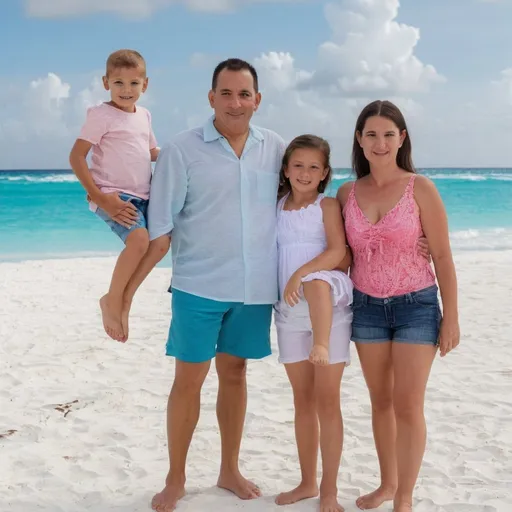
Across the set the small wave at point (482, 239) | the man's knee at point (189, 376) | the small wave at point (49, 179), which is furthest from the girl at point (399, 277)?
the small wave at point (49, 179)

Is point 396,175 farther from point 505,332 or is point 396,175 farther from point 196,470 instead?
point 505,332

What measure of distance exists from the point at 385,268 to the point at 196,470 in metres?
1.87

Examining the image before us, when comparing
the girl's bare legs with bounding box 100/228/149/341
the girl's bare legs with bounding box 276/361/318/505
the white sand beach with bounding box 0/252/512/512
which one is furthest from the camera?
the white sand beach with bounding box 0/252/512/512

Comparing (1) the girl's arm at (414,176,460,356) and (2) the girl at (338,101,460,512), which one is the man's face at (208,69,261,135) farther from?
(1) the girl's arm at (414,176,460,356)

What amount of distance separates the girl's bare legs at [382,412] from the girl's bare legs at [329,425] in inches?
5.9

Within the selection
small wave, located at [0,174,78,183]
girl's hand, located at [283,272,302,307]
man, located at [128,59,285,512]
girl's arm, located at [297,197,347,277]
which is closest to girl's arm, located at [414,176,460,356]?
girl's arm, located at [297,197,347,277]

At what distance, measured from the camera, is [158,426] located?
5.09 m

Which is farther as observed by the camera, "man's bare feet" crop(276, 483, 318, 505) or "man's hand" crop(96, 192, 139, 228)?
"man's bare feet" crop(276, 483, 318, 505)

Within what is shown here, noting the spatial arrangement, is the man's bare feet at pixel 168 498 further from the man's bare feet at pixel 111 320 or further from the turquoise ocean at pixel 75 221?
the turquoise ocean at pixel 75 221

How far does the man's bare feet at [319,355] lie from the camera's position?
11.0 ft

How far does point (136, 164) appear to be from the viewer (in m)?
3.70

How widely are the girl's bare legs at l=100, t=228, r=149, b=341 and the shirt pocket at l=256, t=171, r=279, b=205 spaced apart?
61 cm

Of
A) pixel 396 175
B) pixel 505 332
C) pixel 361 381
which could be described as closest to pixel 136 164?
pixel 396 175

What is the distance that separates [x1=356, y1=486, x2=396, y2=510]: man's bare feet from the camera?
377 centimetres
